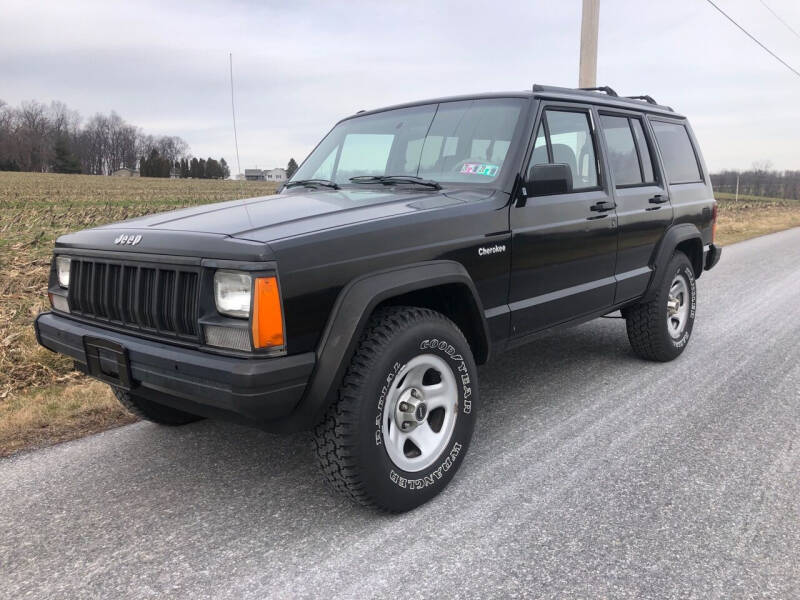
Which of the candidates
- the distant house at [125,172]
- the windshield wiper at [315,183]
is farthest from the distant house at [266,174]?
the distant house at [125,172]

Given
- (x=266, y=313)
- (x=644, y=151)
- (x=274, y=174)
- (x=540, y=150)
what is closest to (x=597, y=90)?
(x=644, y=151)

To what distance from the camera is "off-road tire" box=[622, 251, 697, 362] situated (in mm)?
4672

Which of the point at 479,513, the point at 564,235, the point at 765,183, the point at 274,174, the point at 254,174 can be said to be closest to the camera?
the point at 479,513

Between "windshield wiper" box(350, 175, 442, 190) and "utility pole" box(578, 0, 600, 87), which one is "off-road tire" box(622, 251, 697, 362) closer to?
"windshield wiper" box(350, 175, 442, 190)

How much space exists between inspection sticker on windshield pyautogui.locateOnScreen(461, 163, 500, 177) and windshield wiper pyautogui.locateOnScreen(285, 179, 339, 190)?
2.56 ft

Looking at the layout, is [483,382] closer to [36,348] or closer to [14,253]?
[36,348]

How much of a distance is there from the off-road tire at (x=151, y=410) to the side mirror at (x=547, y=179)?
7.44 feet

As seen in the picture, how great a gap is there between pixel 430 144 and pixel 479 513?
2079 mm

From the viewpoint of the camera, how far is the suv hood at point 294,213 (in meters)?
2.57

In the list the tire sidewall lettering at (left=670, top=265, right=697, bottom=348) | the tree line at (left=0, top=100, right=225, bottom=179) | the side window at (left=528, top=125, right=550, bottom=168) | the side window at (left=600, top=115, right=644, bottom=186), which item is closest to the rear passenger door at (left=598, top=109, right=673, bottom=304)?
the side window at (left=600, top=115, right=644, bottom=186)

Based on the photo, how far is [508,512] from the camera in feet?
8.87

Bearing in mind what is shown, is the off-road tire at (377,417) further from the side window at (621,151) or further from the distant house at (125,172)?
the distant house at (125,172)

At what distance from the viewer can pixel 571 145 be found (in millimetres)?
3887

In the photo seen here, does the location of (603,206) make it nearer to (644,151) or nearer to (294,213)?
(644,151)
